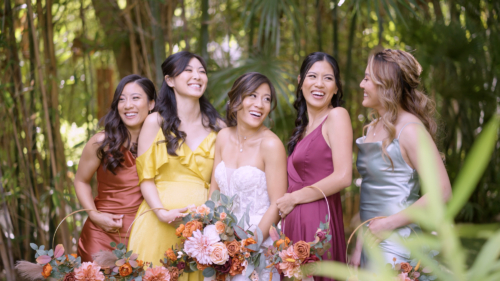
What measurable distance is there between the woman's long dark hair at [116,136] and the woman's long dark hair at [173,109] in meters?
0.14

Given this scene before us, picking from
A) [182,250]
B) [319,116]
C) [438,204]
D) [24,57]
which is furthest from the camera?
[24,57]

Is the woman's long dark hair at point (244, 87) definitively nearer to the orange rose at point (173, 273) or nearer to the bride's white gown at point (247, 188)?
the bride's white gown at point (247, 188)

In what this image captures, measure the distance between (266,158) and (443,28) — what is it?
121 inches

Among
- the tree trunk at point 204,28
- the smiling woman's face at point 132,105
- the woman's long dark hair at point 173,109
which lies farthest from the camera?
the tree trunk at point 204,28

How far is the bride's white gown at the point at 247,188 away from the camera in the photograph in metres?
1.94

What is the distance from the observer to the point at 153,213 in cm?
213

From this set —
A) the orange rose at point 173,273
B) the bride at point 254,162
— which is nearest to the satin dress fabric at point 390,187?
the bride at point 254,162

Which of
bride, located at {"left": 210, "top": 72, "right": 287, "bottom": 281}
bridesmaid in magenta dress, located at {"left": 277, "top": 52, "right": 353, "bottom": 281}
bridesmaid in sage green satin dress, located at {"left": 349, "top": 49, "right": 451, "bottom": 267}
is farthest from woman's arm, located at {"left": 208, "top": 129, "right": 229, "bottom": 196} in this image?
bridesmaid in sage green satin dress, located at {"left": 349, "top": 49, "right": 451, "bottom": 267}

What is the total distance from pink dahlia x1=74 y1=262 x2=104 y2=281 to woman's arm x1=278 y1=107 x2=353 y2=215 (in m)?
0.88

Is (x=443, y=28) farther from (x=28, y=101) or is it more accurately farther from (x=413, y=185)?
(x=28, y=101)

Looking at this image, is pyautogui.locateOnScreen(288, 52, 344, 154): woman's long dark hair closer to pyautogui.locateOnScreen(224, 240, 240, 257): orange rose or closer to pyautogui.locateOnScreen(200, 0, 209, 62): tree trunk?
pyautogui.locateOnScreen(224, 240, 240, 257): orange rose

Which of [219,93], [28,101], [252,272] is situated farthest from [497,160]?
[28,101]

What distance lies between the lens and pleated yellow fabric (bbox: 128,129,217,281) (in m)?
2.10

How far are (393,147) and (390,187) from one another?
0.18 metres
